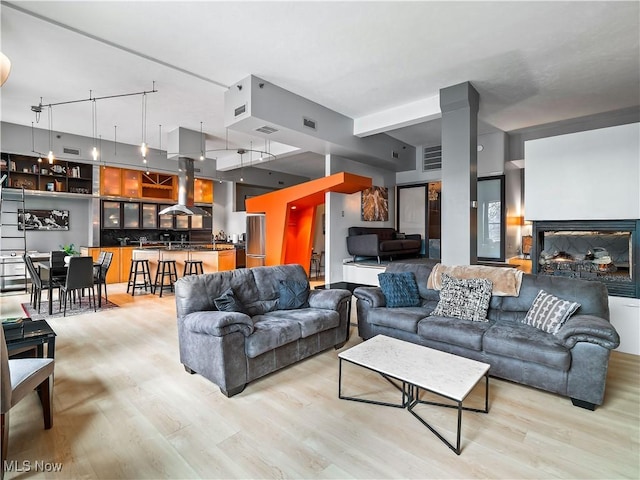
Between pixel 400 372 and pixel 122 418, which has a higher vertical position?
pixel 400 372

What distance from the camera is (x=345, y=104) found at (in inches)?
209

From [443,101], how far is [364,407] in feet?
13.7

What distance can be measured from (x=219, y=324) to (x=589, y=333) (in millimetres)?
2836

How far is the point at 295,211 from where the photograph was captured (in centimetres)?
740

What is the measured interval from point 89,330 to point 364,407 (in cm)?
392

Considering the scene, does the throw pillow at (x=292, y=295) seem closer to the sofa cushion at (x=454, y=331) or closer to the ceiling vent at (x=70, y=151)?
the sofa cushion at (x=454, y=331)

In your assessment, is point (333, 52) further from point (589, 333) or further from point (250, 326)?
point (589, 333)

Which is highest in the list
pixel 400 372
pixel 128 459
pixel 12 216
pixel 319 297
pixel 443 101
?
pixel 443 101

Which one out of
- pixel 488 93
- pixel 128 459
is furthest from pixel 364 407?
pixel 488 93

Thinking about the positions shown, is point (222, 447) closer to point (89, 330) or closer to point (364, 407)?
point (364, 407)

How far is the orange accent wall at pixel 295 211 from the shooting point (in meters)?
6.14

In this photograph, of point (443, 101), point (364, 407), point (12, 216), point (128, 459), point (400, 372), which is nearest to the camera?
point (128, 459)

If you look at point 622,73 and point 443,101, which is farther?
point 443,101

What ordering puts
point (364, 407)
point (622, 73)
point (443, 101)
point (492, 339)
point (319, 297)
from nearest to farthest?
1. point (364, 407)
2. point (492, 339)
3. point (319, 297)
4. point (622, 73)
5. point (443, 101)
